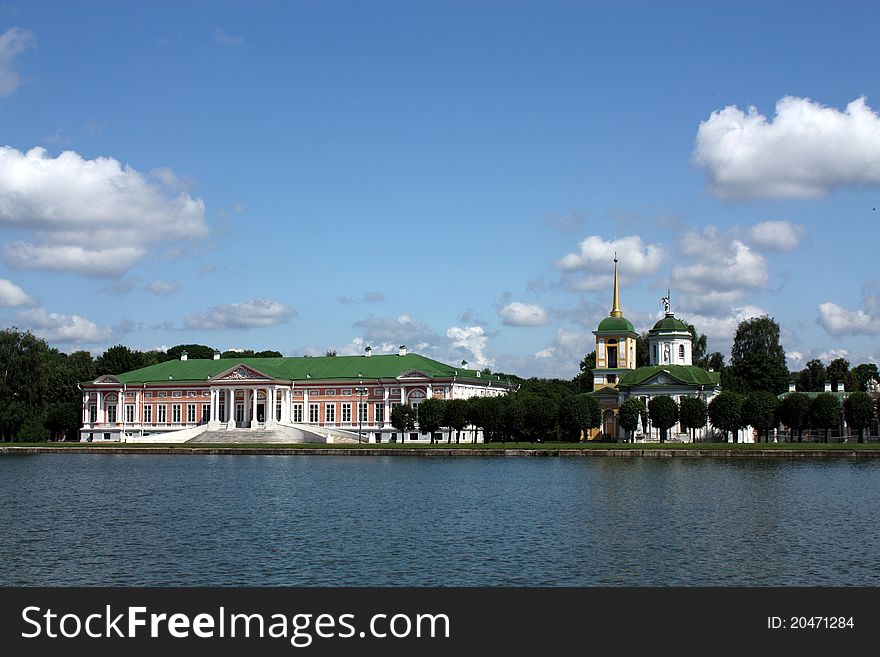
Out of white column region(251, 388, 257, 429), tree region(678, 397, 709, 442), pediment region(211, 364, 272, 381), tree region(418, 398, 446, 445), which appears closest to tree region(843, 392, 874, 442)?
tree region(678, 397, 709, 442)

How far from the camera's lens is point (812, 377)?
372ft

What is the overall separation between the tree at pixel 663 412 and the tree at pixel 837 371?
130ft

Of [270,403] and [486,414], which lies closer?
[486,414]

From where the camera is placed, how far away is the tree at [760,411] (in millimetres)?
75688

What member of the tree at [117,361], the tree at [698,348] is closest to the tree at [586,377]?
the tree at [698,348]

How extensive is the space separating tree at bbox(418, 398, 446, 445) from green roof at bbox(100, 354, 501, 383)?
28.8 feet

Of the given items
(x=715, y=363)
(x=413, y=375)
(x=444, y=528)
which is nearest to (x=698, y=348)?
(x=715, y=363)

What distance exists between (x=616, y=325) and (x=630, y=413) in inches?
729

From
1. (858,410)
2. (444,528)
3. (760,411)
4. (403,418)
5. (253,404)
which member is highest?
(253,404)

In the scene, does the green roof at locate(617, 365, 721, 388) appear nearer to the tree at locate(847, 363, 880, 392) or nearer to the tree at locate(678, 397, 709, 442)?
the tree at locate(678, 397, 709, 442)

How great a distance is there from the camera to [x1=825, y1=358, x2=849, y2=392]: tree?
112688mm

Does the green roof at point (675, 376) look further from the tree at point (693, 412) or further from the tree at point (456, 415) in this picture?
the tree at point (456, 415)

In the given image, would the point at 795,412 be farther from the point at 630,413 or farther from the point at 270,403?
the point at 270,403
